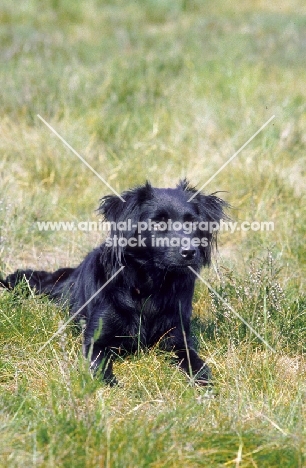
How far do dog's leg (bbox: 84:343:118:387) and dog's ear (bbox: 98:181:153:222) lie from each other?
26.3 inches

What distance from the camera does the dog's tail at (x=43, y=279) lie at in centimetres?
420

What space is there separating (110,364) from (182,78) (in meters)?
5.12

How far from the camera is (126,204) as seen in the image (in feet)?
11.9

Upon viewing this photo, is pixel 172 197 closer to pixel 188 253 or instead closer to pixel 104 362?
pixel 188 253

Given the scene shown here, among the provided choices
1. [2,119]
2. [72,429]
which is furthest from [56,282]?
[2,119]

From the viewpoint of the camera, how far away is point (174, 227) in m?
3.59

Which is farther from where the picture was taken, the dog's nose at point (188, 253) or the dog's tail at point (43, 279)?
the dog's tail at point (43, 279)

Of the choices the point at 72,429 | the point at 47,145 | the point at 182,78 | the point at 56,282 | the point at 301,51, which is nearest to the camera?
the point at 72,429

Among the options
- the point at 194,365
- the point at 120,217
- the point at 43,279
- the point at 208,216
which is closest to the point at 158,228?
the point at 120,217

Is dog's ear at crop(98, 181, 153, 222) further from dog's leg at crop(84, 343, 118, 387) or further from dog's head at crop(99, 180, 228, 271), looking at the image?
dog's leg at crop(84, 343, 118, 387)

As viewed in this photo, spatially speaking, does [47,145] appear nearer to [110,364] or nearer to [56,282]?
[56,282]

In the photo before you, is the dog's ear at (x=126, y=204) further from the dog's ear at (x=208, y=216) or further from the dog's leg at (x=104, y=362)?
the dog's leg at (x=104, y=362)

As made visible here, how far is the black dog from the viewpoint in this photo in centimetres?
353

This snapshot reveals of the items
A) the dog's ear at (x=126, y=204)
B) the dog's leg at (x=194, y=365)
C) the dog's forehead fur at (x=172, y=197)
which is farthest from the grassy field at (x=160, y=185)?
the dog's ear at (x=126, y=204)
